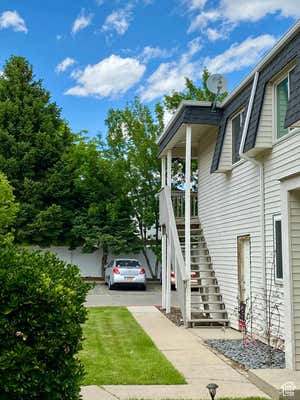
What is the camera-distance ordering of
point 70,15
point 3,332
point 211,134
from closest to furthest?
point 3,332 → point 211,134 → point 70,15

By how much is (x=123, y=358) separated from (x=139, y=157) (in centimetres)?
1790

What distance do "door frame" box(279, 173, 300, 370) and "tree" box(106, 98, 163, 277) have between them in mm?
17993

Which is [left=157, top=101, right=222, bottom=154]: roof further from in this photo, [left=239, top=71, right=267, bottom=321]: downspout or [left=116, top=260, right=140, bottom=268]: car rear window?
[left=116, top=260, right=140, bottom=268]: car rear window

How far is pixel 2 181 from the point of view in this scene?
18609 millimetres

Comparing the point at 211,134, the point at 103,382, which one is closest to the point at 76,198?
the point at 211,134

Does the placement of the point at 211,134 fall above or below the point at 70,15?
below

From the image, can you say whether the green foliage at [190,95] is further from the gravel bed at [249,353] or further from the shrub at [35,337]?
the shrub at [35,337]

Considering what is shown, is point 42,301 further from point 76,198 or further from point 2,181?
point 76,198

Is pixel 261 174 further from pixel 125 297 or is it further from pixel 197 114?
pixel 125 297

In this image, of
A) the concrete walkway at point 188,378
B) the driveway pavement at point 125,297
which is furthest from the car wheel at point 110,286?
the concrete walkway at point 188,378

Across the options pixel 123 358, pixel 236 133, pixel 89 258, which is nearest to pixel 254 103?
pixel 236 133

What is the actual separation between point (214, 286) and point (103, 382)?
6.73 meters

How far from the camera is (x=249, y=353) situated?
8695mm

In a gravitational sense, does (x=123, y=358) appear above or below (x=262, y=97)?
below
